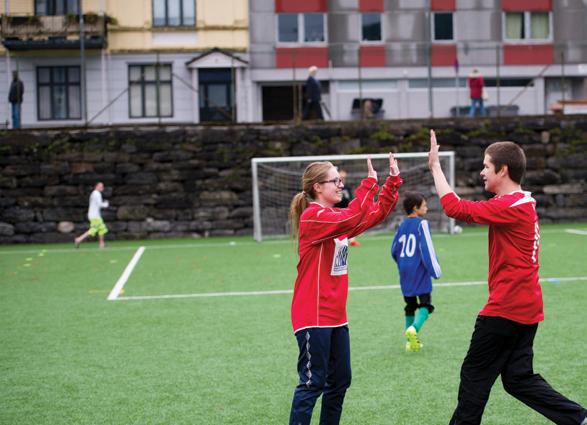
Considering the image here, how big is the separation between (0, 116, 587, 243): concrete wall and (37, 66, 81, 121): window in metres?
6.01

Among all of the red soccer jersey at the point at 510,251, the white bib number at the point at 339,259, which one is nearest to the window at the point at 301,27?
the white bib number at the point at 339,259

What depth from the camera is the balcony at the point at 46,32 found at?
32156 millimetres

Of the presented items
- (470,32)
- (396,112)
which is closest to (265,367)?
(396,112)

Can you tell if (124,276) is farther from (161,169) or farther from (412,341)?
(161,169)

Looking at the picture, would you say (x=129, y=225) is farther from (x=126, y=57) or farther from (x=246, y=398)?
(x=246, y=398)

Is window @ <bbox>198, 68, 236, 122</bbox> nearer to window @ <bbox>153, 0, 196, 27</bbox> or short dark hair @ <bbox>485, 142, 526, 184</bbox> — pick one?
window @ <bbox>153, 0, 196, 27</bbox>

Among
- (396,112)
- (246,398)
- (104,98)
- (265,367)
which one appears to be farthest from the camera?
(104,98)

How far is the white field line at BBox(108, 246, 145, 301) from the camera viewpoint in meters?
13.8

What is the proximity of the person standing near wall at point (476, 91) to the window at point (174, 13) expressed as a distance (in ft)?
34.9

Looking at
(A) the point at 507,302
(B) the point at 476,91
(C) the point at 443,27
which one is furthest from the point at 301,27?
(A) the point at 507,302

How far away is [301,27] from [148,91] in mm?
6228

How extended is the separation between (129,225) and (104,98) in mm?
7454

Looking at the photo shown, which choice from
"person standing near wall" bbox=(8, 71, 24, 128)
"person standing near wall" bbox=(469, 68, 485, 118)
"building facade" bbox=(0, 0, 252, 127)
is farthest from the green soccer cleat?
"building facade" bbox=(0, 0, 252, 127)

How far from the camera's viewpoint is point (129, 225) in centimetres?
2647
